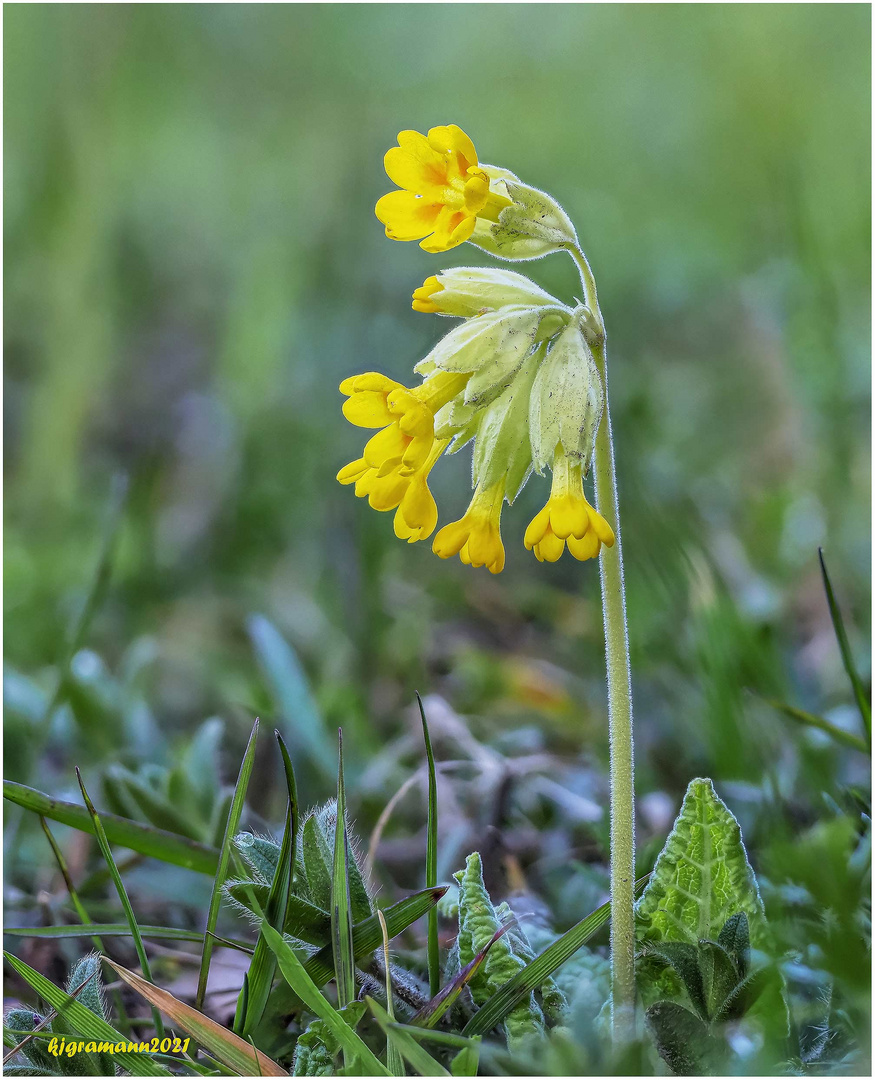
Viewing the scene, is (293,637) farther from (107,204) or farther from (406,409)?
(107,204)

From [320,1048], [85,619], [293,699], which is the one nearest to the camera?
[320,1048]

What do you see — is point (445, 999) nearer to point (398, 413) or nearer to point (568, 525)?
point (568, 525)

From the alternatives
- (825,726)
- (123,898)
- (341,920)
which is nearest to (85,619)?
(123,898)

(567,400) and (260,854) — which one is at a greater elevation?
(567,400)

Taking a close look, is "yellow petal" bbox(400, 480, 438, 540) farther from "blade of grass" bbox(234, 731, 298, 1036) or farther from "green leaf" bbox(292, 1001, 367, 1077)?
"green leaf" bbox(292, 1001, 367, 1077)

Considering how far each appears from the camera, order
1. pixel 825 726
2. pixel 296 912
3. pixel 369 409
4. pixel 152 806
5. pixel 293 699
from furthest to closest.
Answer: pixel 293 699, pixel 152 806, pixel 825 726, pixel 369 409, pixel 296 912

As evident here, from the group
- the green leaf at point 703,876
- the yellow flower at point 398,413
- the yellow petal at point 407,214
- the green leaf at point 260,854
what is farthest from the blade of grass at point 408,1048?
the yellow petal at point 407,214
